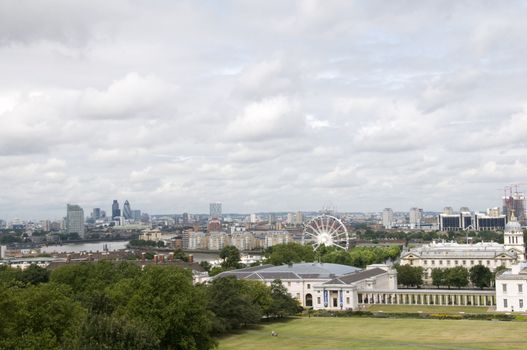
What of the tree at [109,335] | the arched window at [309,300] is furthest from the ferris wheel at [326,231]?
the tree at [109,335]

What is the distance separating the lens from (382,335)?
59.4 meters

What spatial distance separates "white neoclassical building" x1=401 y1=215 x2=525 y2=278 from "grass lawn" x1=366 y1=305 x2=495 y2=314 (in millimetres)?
36754

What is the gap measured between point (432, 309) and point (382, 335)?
24193 millimetres

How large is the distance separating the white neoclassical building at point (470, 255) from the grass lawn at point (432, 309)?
36.8 m

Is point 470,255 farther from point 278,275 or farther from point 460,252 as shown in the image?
point 278,275

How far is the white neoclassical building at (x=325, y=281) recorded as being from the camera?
3418 inches

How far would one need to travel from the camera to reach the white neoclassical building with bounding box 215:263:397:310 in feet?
285

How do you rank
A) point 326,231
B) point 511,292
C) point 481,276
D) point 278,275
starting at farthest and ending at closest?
point 326,231 < point 481,276 < point 278,275 < point 511,292

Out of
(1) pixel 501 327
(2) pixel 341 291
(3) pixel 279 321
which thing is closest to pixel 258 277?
(2) pixel 341 291

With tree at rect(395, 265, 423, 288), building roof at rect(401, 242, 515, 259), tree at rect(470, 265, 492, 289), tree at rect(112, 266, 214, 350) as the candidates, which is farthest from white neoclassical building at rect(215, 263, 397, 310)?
tree at rect(112, 266, 214, 350)

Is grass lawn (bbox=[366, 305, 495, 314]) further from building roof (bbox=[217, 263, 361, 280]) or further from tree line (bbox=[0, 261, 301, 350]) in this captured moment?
tree line (bbox=[0, 261, 301, 350])

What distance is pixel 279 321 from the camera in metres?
71.9

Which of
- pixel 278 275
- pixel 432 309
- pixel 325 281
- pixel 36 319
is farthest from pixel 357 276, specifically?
pixel 36 319

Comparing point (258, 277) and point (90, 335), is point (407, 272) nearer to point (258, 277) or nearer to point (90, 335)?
point (258, 277)
